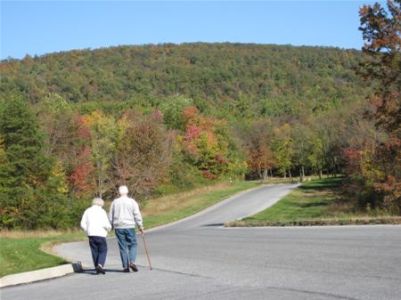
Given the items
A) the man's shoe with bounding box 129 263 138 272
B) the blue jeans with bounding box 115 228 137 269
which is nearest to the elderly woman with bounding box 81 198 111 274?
the blue jeans with bounding box 115 228 137 269

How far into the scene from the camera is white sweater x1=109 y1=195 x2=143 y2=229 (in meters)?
12.2

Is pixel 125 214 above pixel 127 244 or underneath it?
above

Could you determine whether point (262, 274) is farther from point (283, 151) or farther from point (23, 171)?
point (283, 151)

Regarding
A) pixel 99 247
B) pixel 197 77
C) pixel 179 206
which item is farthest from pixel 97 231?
pixel 197 77

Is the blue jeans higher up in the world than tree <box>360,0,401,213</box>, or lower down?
lower down

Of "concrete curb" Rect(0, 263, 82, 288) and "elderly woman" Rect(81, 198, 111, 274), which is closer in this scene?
"concrete curb" Rect(0, 263, 82, 288)

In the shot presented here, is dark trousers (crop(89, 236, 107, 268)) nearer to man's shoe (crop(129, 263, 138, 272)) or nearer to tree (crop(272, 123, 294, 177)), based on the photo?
man's shoe (crop(129, 263, 138, 272))

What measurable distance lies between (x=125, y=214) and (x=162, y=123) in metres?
73.8

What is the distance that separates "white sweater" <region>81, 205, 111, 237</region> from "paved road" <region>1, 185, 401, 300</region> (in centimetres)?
89

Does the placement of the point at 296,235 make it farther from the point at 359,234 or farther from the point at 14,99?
the point at 14,99

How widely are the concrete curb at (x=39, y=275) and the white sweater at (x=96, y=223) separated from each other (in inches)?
39.2

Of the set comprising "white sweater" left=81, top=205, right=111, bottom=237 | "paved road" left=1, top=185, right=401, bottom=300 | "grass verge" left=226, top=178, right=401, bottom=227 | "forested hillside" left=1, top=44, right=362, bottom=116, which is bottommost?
"grass verge" left=226, top=178, right=401, bottom=227

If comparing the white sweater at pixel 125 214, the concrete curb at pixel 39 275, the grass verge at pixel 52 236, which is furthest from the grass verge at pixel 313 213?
the concrete curb at pixel 39 275

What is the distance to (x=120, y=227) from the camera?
12180mm
